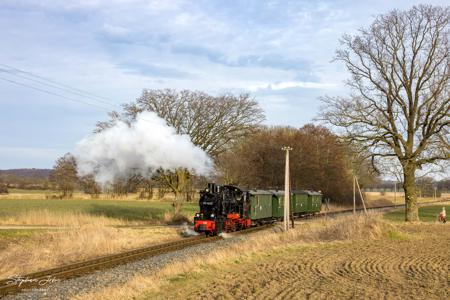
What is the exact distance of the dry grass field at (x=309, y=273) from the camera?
1129cm

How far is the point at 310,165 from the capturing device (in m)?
67.1

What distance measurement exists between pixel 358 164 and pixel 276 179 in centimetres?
2993

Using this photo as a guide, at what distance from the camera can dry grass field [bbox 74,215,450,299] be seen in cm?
1129

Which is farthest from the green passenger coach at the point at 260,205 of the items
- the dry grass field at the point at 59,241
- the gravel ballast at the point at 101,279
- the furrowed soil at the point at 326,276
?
the gravel ballast at the point at 101,279

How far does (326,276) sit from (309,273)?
2.48ft

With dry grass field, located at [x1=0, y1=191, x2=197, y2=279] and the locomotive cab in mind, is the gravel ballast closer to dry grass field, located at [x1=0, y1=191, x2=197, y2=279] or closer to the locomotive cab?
dry grass field, located at [x1=0, y1=191, x2=197, y2=279]

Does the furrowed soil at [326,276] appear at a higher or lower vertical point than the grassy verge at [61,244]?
higher

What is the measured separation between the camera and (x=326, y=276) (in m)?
13.5

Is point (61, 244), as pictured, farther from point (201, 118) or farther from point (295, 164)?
point (295, 164)

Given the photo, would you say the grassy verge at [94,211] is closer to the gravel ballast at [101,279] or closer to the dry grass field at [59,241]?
the dry grass field at [59,241]

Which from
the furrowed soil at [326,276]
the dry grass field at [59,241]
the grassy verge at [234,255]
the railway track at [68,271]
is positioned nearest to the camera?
the furrowed soil at [326,276]
